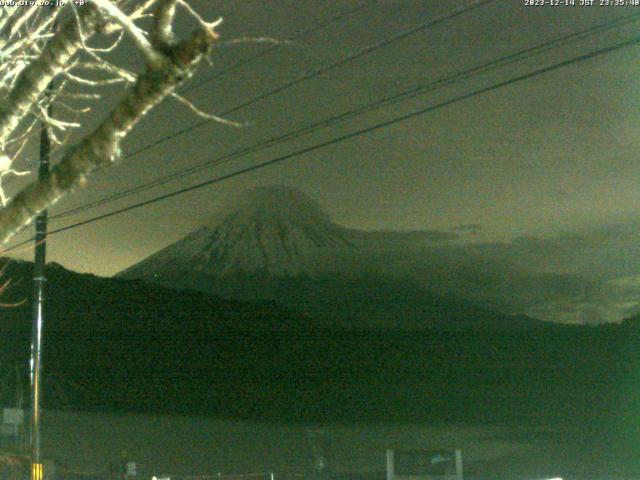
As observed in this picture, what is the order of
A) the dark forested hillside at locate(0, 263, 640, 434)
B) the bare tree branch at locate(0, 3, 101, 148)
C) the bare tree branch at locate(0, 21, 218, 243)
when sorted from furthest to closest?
the dark forested hillside at locate(0, 263, 640, 434) → the bare tree branch at locate(0, 3, 101, 148) → the bare tree branch at locate(0, 21, 218, 243)

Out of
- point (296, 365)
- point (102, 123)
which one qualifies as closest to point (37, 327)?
point (102, 123)

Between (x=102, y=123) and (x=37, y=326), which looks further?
(x=37, y=326)

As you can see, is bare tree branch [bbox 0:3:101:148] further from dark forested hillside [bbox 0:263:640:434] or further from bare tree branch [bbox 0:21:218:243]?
dark forested hillside [bbox 0:263:640:434]

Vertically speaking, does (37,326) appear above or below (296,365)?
below

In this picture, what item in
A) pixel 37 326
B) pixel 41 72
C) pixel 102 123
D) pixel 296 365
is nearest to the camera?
pixel 102 123

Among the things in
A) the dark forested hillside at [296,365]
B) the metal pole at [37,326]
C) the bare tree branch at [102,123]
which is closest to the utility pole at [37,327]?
the metal pole at [37,326]

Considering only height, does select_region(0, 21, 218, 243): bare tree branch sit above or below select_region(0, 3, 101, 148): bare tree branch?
below

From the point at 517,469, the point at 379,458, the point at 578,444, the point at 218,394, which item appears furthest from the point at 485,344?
the point at 517,469

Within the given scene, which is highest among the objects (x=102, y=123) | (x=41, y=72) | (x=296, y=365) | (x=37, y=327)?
(x=296, y=365)

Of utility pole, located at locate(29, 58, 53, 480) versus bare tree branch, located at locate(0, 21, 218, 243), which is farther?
utility pole, located at locate(29, 58, 53, 480)

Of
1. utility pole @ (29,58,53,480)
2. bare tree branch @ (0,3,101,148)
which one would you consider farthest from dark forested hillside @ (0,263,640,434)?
bare tree branch @ (0,3,101,148)

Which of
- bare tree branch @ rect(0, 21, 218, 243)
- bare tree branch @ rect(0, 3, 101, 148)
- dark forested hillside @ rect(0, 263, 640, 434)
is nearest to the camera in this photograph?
bare tree branch @ rect(0, 21, 218, 243)

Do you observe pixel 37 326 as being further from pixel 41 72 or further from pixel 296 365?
pixel 296 365
